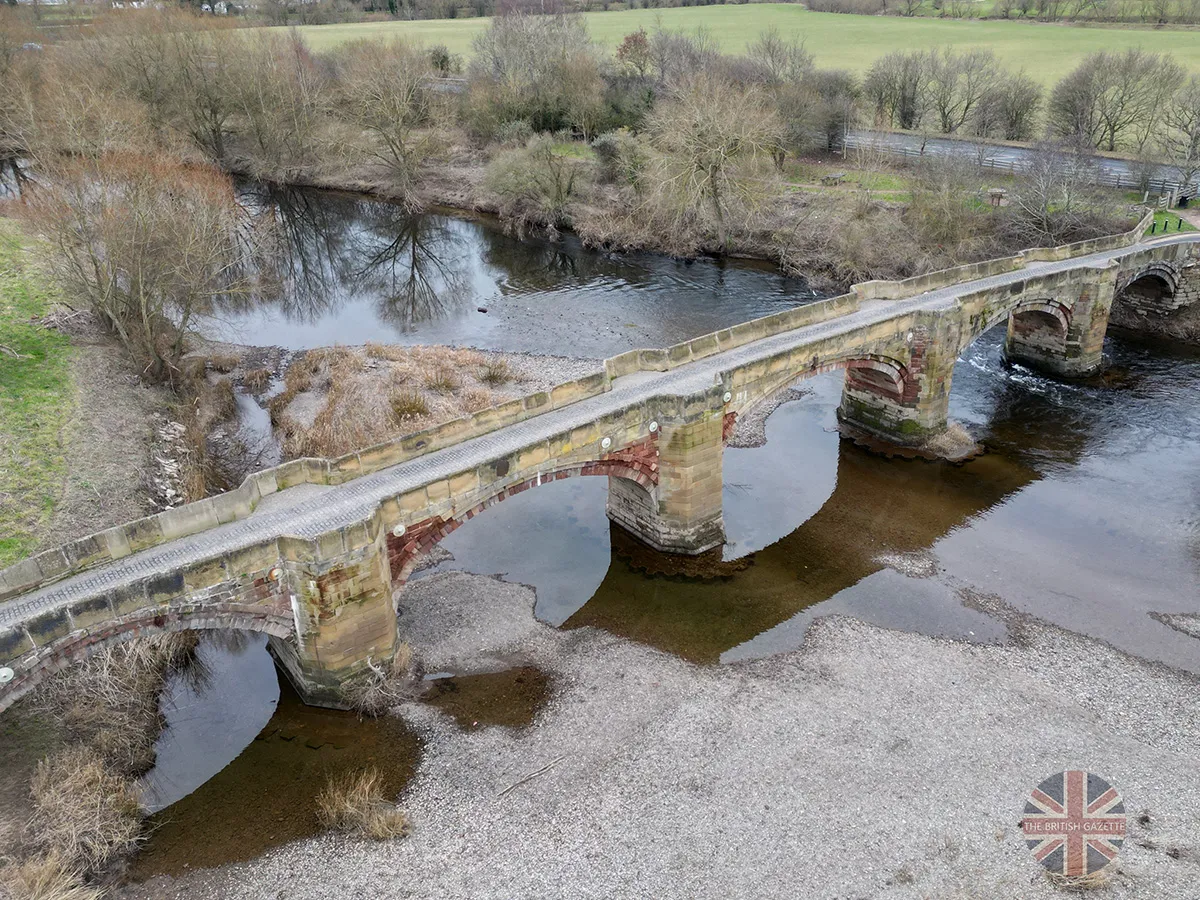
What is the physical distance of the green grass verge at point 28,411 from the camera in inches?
851

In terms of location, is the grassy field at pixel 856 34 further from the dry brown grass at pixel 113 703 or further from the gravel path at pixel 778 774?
the dry brown grass at pixel 113 703

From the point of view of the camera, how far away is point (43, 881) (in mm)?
13734

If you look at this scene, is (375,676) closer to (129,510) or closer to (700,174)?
(129,510)

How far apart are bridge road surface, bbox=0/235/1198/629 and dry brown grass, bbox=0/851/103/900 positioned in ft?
13.3

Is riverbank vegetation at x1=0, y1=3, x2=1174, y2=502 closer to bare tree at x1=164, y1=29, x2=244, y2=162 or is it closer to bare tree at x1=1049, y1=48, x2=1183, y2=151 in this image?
bare tree at x1=164, y1=29, x2=244, y2=162

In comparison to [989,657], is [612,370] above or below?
above

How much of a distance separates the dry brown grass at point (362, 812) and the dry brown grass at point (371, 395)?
1345cm

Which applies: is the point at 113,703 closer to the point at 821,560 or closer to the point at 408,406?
the point at 408,406

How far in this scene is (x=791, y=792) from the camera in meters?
16.6

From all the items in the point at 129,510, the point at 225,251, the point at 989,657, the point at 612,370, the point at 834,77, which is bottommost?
the point at 989,657

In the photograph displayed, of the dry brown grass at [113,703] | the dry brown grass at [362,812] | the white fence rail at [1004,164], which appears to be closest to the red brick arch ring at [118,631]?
the dry brown grass at [113,703]

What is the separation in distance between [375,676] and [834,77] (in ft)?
192

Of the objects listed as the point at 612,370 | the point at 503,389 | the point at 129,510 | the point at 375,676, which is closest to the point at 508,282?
the point at 503,389

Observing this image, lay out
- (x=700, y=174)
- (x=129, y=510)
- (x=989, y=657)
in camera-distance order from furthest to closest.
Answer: (x=700, y=174) → (x=129, y=510) → (x=989, y=657)
